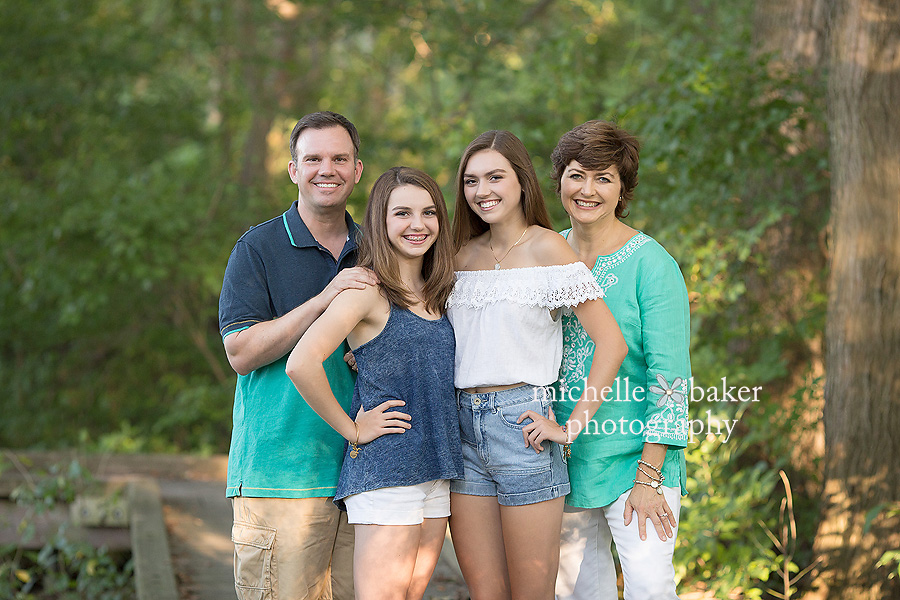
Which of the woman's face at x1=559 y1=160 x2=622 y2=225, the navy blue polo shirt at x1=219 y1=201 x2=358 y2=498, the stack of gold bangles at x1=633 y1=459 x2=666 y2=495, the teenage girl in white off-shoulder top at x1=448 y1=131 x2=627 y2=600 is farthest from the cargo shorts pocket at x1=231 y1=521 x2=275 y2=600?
the woman's face at x1=559 y1=160 x2=622 y2=225

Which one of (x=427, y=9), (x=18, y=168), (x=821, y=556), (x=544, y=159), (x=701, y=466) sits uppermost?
(x=427, y=9)

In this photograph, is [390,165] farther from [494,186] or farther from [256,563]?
[256,563]

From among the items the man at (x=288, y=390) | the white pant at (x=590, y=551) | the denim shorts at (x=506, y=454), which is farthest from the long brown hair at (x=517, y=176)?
the white pant at (x=590, y=551)

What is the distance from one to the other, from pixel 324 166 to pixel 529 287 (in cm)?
78

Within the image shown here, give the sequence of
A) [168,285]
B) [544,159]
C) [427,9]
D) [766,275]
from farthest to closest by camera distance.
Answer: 1. [168,285]
2. [427,9]
3. [544,159]
4. [766,275]

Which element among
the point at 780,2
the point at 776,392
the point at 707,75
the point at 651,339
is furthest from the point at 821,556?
the point at 780,2

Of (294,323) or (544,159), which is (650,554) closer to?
A: (294,323)

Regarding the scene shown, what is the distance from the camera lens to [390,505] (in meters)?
2.39

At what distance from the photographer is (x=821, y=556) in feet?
12.4

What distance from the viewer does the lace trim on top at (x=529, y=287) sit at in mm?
2451

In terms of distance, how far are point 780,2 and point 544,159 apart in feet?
5.62

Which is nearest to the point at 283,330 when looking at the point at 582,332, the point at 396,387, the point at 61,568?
the point at 396,387

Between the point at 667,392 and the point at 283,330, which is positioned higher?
the point at 283,330

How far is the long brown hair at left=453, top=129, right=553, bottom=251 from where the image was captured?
2.61 metres
